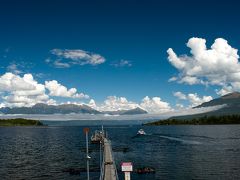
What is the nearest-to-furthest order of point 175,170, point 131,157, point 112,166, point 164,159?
1. point 112,166
2. point 175,170
3. point 164,159
4. point 131,157

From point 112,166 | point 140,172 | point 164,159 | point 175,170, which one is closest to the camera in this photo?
point 112,166

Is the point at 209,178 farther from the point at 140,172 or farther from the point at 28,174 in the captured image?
the point at 28,174

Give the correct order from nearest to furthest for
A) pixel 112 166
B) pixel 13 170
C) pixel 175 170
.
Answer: pixel 112 166, pixel 175 170, pixel 13 170

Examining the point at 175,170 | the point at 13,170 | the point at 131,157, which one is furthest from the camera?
the point at 131,157

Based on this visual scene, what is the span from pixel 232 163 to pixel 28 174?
54476 millimetres

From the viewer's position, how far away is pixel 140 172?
75.9m

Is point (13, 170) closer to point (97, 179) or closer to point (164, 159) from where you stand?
point (97, 179)

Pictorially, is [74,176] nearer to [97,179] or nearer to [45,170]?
[97,179]

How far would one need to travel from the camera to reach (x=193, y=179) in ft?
229

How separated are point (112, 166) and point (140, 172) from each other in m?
9.24

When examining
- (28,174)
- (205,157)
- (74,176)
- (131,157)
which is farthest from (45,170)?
(205,157)

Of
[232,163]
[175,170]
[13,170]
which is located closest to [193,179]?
[175,170]

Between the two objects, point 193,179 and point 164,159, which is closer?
point 193,179

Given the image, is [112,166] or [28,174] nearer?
[112,166]
